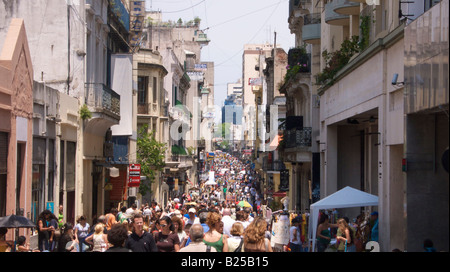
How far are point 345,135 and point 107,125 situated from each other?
9.37m

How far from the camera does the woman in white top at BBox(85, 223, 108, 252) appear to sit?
14.3m

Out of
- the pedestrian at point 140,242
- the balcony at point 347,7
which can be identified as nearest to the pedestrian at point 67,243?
the pedestrian at point 140,242

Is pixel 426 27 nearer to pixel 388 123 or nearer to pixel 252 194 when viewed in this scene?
pixel 388 123

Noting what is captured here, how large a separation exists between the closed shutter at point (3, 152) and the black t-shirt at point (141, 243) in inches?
311

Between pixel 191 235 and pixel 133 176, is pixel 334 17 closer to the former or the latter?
pixel 133 176

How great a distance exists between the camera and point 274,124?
55.9 m

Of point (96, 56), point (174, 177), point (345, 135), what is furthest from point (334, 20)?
point (174, 177)

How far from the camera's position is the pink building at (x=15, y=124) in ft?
60.2

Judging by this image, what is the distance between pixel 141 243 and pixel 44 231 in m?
8.37

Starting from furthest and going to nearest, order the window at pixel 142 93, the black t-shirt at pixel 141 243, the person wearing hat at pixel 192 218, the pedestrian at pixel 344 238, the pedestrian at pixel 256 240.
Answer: the window at pixel 142 93
the person wearing hat at pixel 192 218
the pedestrian at pixel 344 238
the black t-shirt at pixel 141 243
the pedestrian at pixel 256 240

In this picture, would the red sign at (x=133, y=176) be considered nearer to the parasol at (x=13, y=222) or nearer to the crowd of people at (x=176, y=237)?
the crowd of people at (x=176, y=237)

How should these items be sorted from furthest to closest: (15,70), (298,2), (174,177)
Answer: (174,177)
(298,2)
(15,70)

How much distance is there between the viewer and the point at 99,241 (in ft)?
47.3
